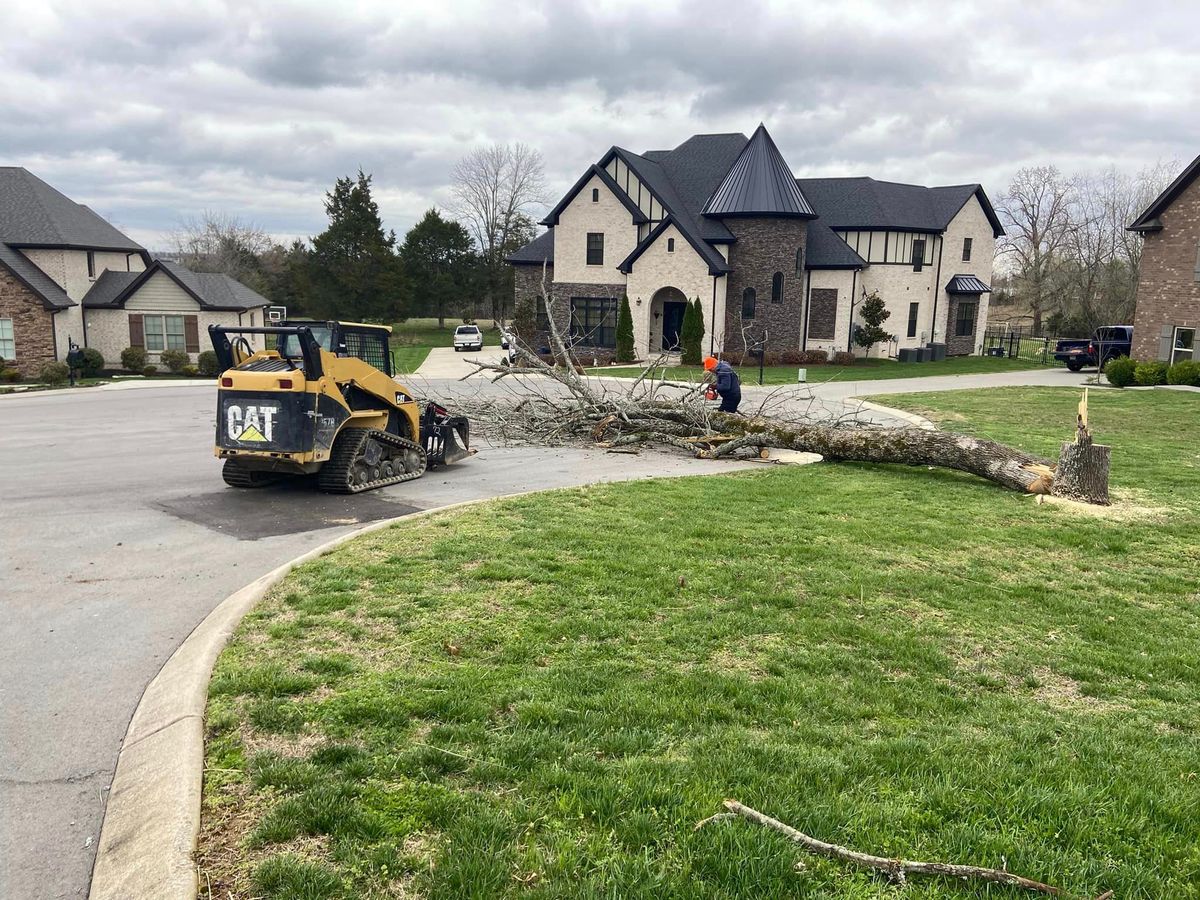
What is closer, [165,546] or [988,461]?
[165,546]

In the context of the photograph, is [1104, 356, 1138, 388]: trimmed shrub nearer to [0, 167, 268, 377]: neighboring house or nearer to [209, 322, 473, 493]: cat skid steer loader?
[209, 322, 473, 493]: cat skid steer loader

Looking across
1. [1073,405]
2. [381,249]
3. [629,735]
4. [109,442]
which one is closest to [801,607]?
[629,735]

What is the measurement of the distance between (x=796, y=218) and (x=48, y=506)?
116 feet

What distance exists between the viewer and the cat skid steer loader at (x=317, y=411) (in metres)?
10.3

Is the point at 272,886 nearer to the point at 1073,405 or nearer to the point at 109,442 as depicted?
the point at 109,442

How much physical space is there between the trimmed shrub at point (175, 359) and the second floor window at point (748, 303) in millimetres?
25105

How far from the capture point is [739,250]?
40.3m

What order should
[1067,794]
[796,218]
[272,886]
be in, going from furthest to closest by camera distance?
[796,218], [1067,794], [272,886]

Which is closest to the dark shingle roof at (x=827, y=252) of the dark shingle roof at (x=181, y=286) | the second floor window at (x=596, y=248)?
the second floor window at (x=596, y=248)

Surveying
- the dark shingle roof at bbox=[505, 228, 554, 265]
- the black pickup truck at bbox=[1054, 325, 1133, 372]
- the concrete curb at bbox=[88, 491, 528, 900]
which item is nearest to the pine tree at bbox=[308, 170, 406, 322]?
the dark shingle roof at bbox=[505, 228, 554, 265]

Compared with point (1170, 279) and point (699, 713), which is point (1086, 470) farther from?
point (1170, 279)

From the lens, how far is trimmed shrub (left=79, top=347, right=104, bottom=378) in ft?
112

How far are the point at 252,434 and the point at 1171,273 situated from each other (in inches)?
1364

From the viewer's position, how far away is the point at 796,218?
130 feet
